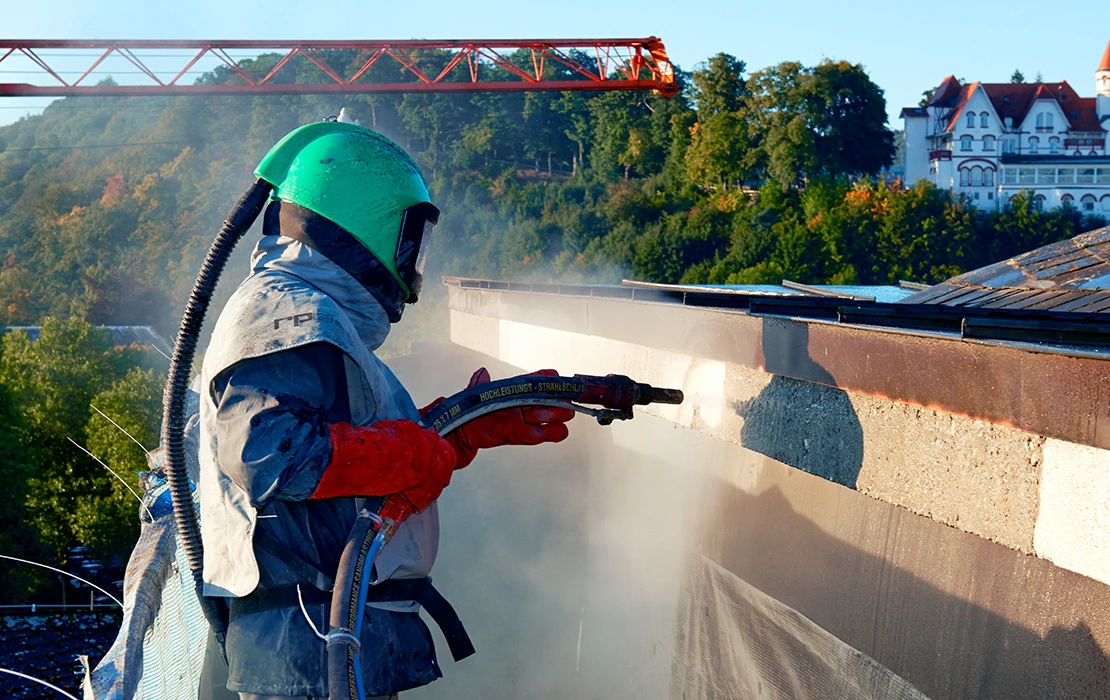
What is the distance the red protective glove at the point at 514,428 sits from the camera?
2.87m

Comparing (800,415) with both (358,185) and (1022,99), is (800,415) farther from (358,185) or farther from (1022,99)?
(1022,99)

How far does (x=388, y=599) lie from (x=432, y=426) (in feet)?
1.56

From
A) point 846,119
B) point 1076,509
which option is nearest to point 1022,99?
point 846,119

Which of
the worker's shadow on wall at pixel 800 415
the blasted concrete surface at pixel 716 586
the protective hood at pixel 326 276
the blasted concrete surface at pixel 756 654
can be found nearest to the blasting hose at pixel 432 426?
the protective hood at pixel 326 276

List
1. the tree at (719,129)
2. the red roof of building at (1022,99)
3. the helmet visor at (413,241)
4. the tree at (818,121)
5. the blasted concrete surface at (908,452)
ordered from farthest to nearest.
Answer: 1. the red roof of building at (1022,99)
2. the tree at (719,129)
3. the tree at (818,121)
4. the helmet visor at (413,241)
5. the blasted concrete surface at (908,452)

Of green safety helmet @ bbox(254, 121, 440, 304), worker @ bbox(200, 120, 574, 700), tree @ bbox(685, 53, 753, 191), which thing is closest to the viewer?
worker @ bbox(200, 120, 574, 700)

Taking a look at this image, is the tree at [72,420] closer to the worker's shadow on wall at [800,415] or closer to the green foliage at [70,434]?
the green foliage at [70,434]

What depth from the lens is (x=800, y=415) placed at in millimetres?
3256

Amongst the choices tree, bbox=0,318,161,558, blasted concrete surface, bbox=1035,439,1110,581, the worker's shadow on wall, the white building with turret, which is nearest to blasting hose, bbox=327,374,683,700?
the worker's shadow on wall

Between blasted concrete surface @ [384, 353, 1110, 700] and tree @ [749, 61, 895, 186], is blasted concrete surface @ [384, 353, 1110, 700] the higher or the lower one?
the lower one

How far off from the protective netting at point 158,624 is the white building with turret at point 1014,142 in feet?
224

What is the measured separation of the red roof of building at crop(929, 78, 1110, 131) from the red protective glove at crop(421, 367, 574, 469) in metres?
73.5

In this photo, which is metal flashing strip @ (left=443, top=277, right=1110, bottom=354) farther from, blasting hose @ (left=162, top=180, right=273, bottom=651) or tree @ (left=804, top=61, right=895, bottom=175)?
tree @ (left=804, top=61, right=895, bottom=175)

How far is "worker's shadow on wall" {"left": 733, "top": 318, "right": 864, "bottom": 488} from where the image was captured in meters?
2.98
